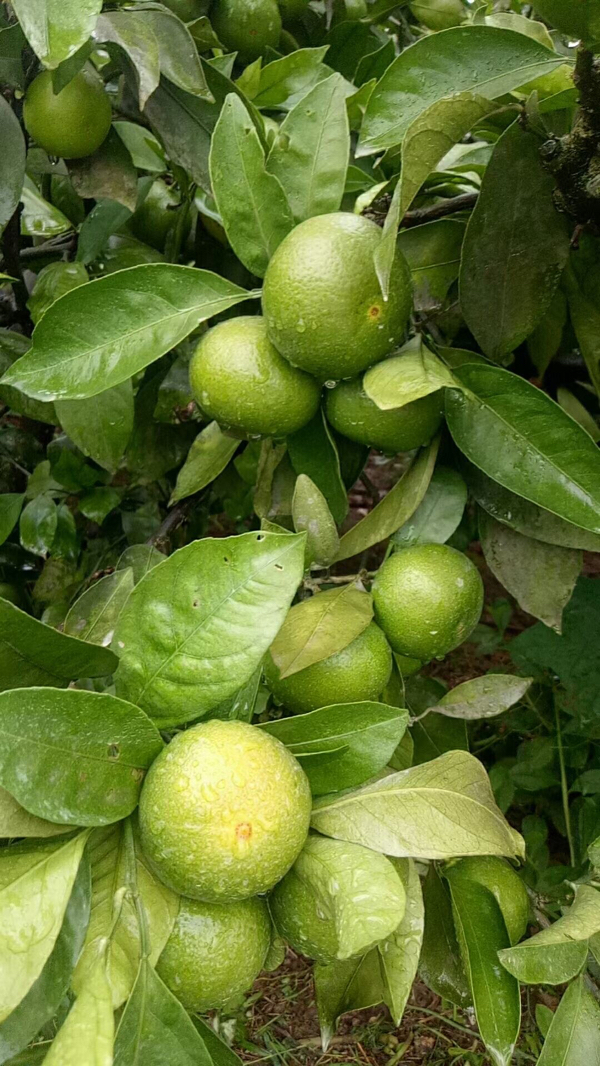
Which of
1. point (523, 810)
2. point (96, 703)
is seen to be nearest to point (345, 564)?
point (523, 810)

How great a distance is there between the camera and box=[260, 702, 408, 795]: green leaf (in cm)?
59

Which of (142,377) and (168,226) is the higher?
(168,226)

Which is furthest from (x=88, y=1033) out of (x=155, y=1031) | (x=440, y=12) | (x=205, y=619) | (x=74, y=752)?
(x=440, y=12)

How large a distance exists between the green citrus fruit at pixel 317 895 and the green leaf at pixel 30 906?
16cm

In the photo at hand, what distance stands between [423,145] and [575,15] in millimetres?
172

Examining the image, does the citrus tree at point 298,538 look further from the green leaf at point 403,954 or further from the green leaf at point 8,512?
the green leaf at point 8,512

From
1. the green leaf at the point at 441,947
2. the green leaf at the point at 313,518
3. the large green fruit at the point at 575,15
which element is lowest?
the green leaf at the point at 441,947

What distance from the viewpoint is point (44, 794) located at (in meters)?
0.51

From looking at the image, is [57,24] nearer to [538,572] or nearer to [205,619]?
[205,619]

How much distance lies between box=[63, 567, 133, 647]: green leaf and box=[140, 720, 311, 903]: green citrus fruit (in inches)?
8.5

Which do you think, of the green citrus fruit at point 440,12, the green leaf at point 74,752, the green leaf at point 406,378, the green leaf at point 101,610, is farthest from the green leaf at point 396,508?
the green citrus fruit at point 440,12

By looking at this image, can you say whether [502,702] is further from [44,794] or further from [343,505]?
[44,794]

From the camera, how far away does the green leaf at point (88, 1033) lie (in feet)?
1.48

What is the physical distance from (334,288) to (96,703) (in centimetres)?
39
